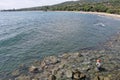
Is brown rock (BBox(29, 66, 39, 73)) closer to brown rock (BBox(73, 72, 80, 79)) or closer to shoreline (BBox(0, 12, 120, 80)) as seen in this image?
shoreline (BBox(0, 12, 120, 80))

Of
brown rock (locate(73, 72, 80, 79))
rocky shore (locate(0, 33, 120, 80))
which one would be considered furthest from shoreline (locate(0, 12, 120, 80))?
brown rock (locate(73, 72, 80, 79))

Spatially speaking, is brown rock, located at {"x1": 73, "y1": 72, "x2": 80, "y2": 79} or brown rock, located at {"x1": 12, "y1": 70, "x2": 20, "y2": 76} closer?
brown rock, located at {"x1": 73, "y1": 72, "x2": 80, "y2": 79}

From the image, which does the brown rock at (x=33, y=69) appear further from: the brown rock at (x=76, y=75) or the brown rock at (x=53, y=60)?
the brown rock at (x=76, y=75)

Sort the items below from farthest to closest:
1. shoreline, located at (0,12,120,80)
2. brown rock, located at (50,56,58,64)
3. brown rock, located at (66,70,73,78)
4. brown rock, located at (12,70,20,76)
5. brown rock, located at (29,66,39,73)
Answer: brown rock, located at (50,56,58,64) < brown rock, located at (29,66,39,73) < brown rock, located at (12,70,20,76) < shoreline, located at (0,12,120,80) < brown rock, located at (66,70,73,78)

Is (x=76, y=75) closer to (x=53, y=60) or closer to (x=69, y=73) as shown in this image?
(x=69, y=73)

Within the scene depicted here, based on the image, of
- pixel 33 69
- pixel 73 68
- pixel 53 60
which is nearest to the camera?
pixel 73 68

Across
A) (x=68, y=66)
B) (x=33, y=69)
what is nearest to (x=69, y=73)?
(x=68, y=66)

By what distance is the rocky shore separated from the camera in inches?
1270

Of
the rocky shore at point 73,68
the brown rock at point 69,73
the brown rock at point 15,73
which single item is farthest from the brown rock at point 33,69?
the brown rock at point 69,73

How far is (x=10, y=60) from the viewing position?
42.6 meters

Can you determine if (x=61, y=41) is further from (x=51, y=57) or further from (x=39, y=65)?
(x=39, y=65)

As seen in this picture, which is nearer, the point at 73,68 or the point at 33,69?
the point at 73,68

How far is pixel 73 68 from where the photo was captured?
35.9 m

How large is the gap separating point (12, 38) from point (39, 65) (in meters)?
26.8
